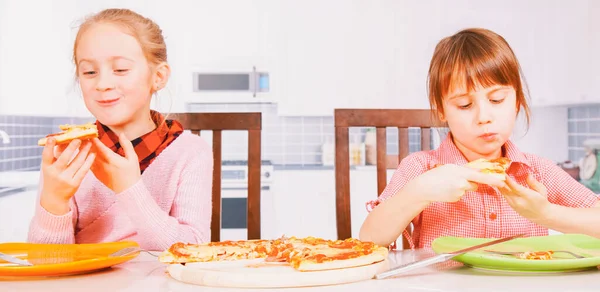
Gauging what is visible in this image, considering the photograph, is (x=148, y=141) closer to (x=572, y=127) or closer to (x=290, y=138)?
(x=290, y=138)

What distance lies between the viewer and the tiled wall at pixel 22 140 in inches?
137

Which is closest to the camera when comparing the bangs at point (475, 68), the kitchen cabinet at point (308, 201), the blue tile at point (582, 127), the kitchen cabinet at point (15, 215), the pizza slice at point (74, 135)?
the pizza slice at point (74, 135)

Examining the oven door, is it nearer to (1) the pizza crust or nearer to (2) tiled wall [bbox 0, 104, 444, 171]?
(2) tiled wall [bbox 0, 104, 444, 171]

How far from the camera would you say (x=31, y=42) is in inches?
138

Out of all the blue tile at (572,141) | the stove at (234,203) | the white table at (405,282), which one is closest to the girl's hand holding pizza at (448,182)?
the white table at (405,282)

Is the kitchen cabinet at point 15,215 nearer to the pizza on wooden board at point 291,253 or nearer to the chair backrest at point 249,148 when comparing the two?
the chair backrest at point 249,148

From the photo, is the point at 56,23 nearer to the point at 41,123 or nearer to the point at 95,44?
the point at 41,123

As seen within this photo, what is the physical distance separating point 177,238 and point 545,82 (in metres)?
3.12

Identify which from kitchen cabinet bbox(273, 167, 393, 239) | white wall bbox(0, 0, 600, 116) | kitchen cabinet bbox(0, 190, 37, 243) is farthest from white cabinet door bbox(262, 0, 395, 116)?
kitchen cabinet bbox(0, 190, 37, 243)

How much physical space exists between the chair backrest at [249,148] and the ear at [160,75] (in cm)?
13

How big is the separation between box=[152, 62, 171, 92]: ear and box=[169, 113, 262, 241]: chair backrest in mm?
127

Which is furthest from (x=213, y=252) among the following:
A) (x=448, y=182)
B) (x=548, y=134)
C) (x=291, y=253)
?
(x=548, y=134)

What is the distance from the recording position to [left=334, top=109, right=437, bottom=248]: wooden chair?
56.2 inches

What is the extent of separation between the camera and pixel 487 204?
1252 millimetres
